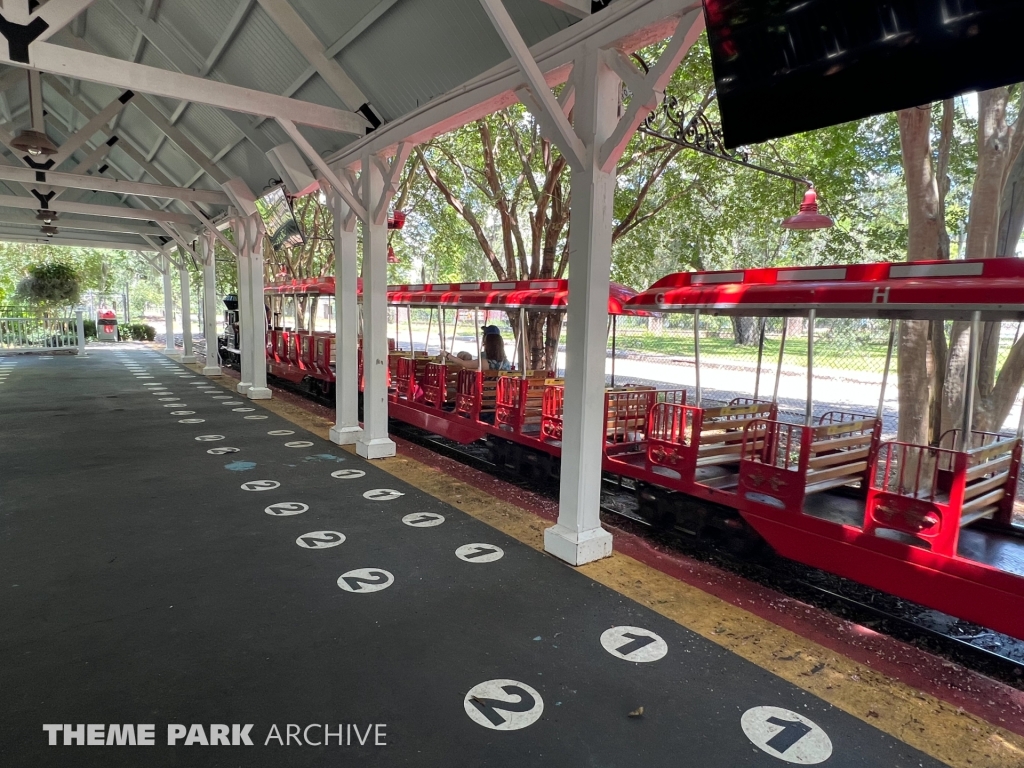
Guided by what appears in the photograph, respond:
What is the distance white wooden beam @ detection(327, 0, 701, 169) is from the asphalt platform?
136 inches

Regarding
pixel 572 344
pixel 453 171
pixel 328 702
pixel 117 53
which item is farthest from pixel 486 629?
pixel 117 53

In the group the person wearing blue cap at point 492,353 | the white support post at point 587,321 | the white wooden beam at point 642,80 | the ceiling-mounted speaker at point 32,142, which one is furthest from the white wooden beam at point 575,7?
the ceiling-mounted speaker at point 32,142

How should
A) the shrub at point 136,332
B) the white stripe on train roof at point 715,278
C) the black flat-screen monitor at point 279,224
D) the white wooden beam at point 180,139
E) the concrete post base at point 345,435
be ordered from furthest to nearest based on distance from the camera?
the shrub at point 136,332, the black flat-screen monitor at point 279,224, the white wooden beam at point 180,139, the concrete post base at point 345,435, the white stripe on train roof at point 715,278

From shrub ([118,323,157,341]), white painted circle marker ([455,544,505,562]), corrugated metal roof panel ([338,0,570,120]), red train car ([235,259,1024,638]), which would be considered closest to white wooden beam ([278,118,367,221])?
corrugated metal roof panel ([338,0,570,120])

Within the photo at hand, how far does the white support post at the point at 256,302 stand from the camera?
10695mm

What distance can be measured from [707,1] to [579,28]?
1215mm

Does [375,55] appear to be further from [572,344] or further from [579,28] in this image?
[572,344]

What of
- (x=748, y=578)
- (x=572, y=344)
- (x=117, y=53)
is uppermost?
(x=117, y=53)

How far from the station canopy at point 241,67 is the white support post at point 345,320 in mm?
1002

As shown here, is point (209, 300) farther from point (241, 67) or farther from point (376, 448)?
point (376, 448)

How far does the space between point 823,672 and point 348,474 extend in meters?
4.65

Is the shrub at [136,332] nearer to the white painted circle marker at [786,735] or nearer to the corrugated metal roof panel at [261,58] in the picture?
the corrugated metal roof panel at [261,58]

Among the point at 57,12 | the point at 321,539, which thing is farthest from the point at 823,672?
the point at 57,12

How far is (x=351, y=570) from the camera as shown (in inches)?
153
